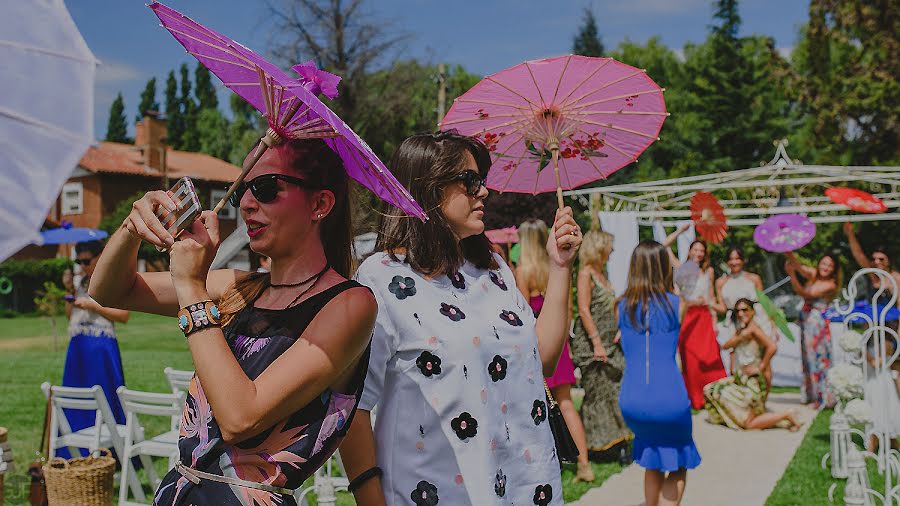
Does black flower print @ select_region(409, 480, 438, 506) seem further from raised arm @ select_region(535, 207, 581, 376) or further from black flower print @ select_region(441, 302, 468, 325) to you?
raised arm @ select_region(535, 207, 581, 376)

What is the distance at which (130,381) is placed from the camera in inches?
481

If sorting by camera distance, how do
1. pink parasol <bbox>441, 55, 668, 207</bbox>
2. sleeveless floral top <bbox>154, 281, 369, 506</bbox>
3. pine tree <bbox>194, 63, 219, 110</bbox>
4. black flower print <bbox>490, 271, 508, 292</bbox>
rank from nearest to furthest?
sleeveless floral top <bbox>154, 281, 369, 506</bbox> < black flower print <bbox>490, 271, 508, 292</bbox> < pink parasol <bbox>441, 55, 668, 207</bbox> < pine tree <bbox>194, 63, 219, 110</bbox>

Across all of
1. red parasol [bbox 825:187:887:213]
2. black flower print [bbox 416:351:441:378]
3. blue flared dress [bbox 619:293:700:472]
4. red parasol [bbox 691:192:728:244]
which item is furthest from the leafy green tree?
black flower print [bbox 416:351:441:378]

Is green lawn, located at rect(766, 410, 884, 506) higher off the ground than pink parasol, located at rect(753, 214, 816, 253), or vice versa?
pink parasol, located at rect(753, 214, 816, 253)

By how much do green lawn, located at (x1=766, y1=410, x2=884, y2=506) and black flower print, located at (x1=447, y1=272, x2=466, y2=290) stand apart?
449 cm

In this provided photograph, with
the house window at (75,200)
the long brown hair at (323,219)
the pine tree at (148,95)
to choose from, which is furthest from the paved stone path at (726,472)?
the pine tree at (148,95)

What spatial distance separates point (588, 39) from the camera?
51.0m

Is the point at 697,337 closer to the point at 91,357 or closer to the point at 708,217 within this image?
the point at 708,217

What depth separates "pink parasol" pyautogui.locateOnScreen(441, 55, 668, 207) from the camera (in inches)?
126

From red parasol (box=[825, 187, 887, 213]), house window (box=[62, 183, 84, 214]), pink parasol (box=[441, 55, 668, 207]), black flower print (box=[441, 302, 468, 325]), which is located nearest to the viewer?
black flower print (box=[441, 302, 468, 325])

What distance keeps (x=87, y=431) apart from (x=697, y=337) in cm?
706

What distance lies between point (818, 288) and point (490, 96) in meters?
8.27

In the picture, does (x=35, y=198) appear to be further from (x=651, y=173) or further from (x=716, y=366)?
(x=651, y=173)

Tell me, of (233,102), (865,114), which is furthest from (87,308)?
(233,102)
